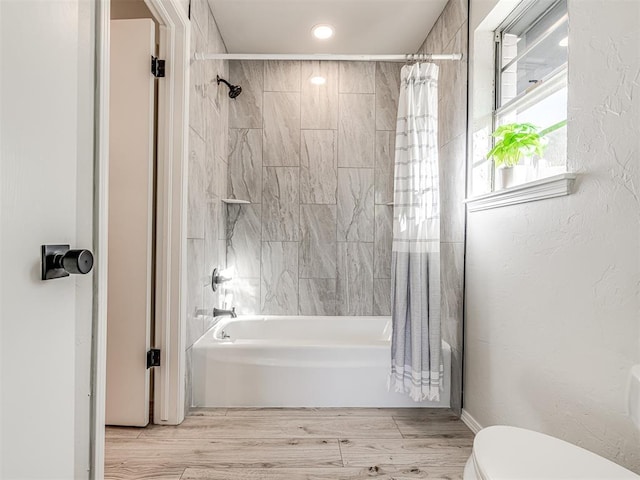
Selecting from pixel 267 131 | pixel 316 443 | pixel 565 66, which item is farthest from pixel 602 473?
pixel 267 131

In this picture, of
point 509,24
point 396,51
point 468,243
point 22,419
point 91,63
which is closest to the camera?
point 22,419

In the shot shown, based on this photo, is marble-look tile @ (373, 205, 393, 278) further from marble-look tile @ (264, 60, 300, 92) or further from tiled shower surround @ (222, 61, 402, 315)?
marble-look tile @ (264, 60, 300, 92)

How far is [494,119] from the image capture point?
203 centimetres

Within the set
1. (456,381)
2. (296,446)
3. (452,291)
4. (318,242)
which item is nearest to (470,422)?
(456,381)

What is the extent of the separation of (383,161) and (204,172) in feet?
4.68

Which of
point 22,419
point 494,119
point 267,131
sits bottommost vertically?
point 22,419

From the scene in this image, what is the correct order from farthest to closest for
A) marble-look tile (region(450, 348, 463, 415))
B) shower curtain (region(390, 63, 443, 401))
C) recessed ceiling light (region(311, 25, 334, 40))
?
recessed ceiling light (region(311, 25, 334, 40)), marble-look tile (region(450, 348, 463, 415)), shower curtain (region(390, 63, 443, 401))

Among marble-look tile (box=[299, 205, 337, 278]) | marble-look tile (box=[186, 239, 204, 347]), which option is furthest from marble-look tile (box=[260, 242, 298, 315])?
marble-look tile (box=[186, 239, 204, 347])

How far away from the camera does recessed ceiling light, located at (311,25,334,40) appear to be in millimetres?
2578

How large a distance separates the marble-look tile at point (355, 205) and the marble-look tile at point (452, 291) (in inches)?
31.6

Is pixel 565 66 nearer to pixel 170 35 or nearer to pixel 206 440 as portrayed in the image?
pixel 170 35

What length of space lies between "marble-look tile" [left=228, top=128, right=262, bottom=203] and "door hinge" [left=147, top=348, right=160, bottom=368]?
4.67 ft

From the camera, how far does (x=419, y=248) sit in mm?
2041

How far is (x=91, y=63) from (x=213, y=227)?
1.55 meters
